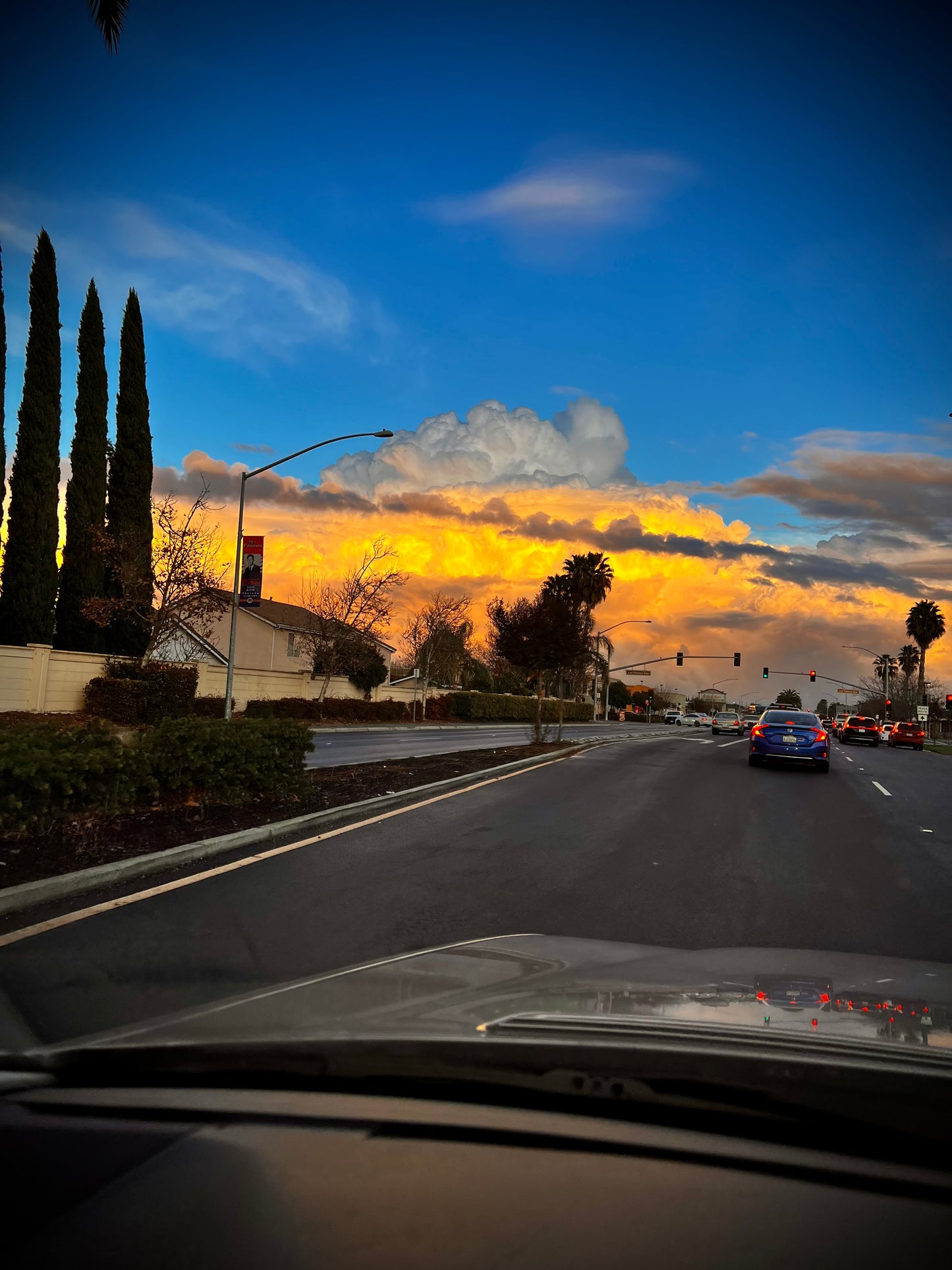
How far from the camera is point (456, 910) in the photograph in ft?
21.5

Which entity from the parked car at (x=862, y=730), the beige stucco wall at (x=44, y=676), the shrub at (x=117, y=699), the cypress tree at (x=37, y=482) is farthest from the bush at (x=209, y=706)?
the parked car at (x=862, y=730)

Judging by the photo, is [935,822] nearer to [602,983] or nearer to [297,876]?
[297,876]

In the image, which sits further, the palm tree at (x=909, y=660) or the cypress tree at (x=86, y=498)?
the palm tree at (x=909, y=660)

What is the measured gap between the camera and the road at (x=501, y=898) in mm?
5008

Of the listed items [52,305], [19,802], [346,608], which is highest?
[52,305]

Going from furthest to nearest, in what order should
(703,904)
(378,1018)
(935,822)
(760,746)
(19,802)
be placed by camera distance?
1. (760,746)
2. (935,822)
3. (19,802)
4. (703,904)
5. (378,1018)

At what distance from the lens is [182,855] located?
805 centimetres

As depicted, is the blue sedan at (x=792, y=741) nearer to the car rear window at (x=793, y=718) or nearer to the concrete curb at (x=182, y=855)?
the car rear window at (x=793, y=718)

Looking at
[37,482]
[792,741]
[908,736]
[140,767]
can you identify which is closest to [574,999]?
[140,767]

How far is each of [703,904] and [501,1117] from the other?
17.7ft

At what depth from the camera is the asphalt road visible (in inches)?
845

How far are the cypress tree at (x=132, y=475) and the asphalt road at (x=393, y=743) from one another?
26.9ft

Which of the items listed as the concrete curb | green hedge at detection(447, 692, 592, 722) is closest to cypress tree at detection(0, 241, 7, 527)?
the concrete curb

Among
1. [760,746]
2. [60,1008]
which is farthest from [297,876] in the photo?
[760,746]
